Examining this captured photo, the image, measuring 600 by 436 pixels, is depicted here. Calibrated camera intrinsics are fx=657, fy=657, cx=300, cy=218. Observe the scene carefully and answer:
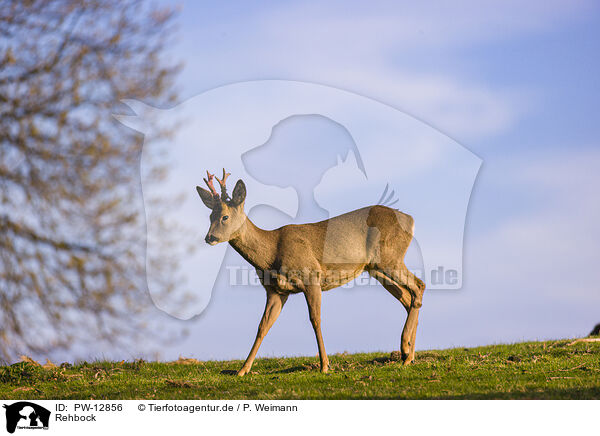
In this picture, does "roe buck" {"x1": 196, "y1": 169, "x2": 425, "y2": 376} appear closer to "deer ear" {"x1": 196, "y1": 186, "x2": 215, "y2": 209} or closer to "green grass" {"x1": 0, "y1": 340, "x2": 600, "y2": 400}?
"deer ear" {"x1": 196, "y1": 186, "x2": 215, "y2": 209}

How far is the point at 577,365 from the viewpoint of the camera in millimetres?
10352

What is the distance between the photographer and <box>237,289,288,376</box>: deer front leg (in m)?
10.6

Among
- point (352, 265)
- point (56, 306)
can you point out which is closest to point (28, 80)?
point (56, 306)

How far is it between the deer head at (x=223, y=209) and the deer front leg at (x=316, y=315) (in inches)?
60.2

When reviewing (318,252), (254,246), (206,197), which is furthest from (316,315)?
(206,197)

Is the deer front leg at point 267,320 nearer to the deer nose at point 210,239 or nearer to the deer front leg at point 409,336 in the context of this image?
the deer nose at point 210,239

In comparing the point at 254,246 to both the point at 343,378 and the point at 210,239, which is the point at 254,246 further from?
the point at 343,378

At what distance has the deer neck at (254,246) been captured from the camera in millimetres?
10547

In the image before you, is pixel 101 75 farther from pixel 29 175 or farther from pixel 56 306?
pixel 56 306

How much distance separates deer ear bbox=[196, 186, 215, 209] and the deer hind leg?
314 cm
